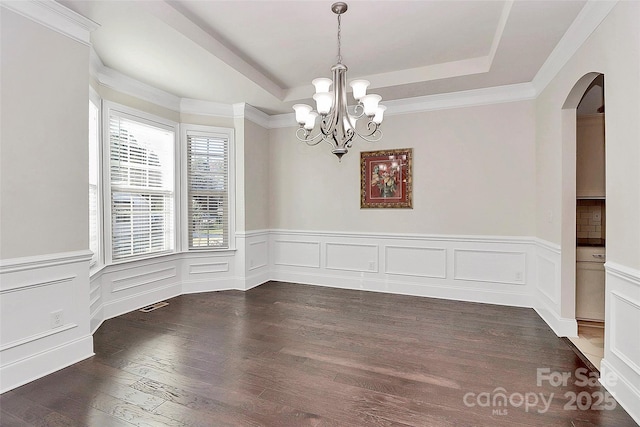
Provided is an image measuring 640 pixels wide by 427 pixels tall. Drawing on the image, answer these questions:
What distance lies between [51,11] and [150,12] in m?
Result: 0.69

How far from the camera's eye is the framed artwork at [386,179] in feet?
15.0

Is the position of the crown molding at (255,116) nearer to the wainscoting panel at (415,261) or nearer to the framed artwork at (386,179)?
the framed artwork at (386,179)

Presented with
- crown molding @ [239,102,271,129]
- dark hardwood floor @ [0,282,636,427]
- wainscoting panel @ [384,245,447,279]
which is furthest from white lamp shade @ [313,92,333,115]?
wainscoting panel @ [384,245,447,279]

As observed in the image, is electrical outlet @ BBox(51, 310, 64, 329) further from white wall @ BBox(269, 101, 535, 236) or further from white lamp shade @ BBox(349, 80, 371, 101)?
white wall @ BBox(269, 101, 535, 236)

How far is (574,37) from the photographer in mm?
2727

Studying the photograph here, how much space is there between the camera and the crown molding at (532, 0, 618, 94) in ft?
7.55

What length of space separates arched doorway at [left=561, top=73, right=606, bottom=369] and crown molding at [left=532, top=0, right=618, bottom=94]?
1.06 feet

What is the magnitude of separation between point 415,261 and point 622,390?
102 inches

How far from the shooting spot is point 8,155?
2188mm

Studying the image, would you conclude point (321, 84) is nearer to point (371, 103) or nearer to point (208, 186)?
point (371, 103)

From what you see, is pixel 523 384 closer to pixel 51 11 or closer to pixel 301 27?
pixel 301 27

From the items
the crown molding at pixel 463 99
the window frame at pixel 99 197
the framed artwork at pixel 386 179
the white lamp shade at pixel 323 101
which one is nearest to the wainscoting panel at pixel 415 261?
the framed artwork at pixel 386 179

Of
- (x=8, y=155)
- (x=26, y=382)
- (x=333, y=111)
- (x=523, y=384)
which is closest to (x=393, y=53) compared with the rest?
(x=333, y=111)

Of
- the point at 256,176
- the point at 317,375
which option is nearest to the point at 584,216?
the point at 317,375
